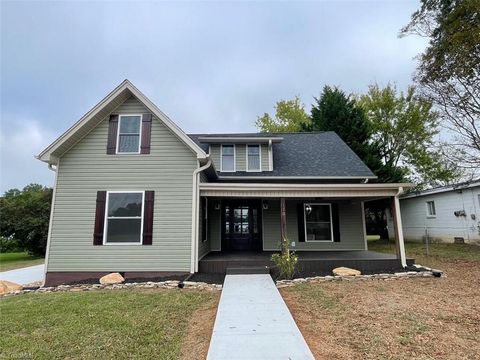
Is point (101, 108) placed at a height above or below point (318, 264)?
above

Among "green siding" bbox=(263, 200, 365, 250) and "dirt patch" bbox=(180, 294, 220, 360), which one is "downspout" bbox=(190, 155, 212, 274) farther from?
"green siding" bbox=(263, 200, 365, 250)

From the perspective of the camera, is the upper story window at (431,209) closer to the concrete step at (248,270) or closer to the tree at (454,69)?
the tree at (454,69)

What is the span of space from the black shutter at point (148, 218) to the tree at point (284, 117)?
66.1 feet

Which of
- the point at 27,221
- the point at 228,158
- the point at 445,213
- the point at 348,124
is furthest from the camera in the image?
the point at 348,124

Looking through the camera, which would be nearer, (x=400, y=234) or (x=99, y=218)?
(x=99, y=218)

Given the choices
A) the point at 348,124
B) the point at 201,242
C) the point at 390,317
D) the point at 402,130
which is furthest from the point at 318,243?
the point at 402,130

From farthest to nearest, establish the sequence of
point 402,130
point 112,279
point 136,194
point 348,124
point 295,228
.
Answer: point 402,130 → point 348,124 → point 295,228 → point 136,194 → point 112,279

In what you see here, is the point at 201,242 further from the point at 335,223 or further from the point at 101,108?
the point at 335,223

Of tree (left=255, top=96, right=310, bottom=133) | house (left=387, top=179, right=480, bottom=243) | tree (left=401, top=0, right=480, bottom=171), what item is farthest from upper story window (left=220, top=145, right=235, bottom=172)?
tree (left=255, top=96, right=310, bottom=133)

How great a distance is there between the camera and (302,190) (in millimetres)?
8430

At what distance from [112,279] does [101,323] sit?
3.06 m

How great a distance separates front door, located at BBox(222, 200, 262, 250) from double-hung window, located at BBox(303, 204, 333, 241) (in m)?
1.96

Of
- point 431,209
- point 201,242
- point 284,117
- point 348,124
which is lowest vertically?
point 201,242

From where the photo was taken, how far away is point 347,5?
12.2 meters
